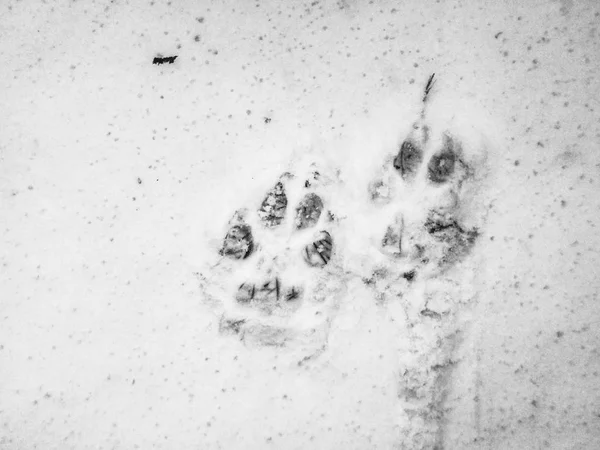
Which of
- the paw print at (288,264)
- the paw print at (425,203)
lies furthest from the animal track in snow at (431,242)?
the paw print at (288,264)

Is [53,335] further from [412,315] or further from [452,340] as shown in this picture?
[452,340]

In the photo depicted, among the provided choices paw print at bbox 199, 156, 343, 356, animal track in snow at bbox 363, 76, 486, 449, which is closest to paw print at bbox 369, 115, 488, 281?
animal track in snow at bbox 363, 76, 486, 449

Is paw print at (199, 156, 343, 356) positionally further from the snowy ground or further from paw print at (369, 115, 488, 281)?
paw print at (369, 115, 488, 281)

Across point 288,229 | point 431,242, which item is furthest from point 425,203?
point 288,229

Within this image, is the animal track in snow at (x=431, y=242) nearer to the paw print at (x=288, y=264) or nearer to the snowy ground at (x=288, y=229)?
the snowy ground at (x=288, y=229)

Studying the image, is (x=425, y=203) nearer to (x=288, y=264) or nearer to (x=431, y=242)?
(x=431, y=242)

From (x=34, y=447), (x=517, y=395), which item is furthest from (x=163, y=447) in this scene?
(x=517, y=395)
